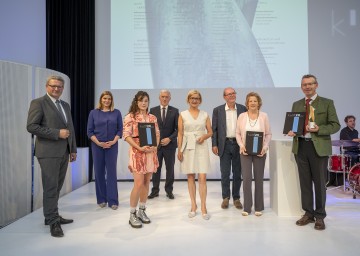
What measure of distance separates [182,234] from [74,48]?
490 centimetres

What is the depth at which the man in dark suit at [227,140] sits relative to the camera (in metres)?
3.80

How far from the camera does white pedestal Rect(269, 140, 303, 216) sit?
342cm

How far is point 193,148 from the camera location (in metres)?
3.31

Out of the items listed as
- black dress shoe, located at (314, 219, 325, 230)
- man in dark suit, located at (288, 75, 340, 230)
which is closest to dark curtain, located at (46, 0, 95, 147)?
man in dark suit, located at (288, 75, 340, 230)

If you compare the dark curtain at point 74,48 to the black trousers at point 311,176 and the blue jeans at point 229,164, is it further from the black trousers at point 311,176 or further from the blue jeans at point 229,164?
the black trousers at point 311,176

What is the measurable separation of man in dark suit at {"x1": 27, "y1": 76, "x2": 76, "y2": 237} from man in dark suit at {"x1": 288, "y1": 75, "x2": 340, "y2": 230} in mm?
2238

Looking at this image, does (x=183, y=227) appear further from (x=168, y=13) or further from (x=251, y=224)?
(x=168, y=13)

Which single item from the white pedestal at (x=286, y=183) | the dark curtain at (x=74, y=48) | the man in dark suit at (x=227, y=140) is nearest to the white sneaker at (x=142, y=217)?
the man in dark suit at (x=227, y=140)

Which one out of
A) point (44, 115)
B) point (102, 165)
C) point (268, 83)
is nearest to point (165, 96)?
point (102, 165)

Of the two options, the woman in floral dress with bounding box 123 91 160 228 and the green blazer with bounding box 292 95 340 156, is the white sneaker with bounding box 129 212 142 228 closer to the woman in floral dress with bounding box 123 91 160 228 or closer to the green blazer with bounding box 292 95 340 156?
the woman in floral dress with bounding box 123 91 160 228

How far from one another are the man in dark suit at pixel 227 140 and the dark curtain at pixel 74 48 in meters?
3.41

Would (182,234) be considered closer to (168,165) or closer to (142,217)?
(142,217)

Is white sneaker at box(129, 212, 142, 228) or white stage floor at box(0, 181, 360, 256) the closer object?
white stage floor at box(0, 181, 360, 256)

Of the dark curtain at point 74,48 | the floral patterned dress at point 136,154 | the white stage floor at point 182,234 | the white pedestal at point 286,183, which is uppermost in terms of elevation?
the dark curtain at point 74,48
